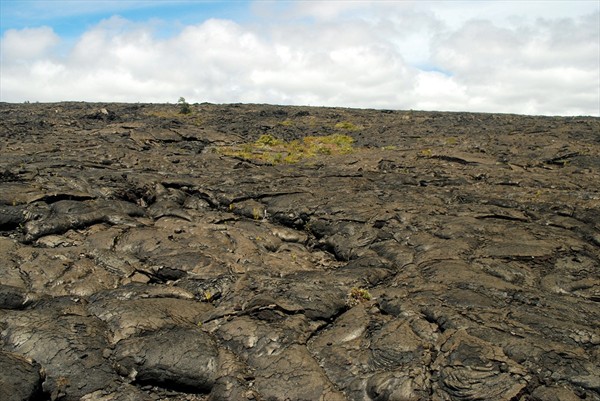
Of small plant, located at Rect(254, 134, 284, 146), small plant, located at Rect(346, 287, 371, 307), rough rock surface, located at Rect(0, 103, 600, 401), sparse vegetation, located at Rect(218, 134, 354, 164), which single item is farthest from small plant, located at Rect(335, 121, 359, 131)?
small plant, located at Rect(346, 287, 371, 307)

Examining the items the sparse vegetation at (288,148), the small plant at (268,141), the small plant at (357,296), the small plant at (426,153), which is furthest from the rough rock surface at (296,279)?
the small plant at (268,141)

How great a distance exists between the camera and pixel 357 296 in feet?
41.4

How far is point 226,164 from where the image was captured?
2620cm

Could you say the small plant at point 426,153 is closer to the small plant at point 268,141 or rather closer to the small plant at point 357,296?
the small plant at point 268,141

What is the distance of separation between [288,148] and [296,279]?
22502 mm

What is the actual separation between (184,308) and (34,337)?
339 centimetres

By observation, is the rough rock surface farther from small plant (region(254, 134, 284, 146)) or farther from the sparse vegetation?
small plant (region(254, 134, 284, 146))

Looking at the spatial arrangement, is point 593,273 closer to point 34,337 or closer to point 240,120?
point 34,337

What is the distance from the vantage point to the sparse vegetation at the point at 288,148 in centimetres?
3083

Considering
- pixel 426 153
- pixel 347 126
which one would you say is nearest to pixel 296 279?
pixel 426 153

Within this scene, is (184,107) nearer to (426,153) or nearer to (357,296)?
(426,153)

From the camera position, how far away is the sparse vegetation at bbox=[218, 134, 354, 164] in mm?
30828

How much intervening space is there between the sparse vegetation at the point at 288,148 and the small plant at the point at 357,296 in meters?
17.3

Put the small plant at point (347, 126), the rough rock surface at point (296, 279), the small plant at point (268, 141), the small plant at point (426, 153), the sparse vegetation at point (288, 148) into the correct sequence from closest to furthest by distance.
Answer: the rough rock surface at point (296, 279)
the small plant at point (426, 153)
the sparse vegetation at point (288, 148)
the small plant at point (268, 141)
the small plant at point (347, 126)
